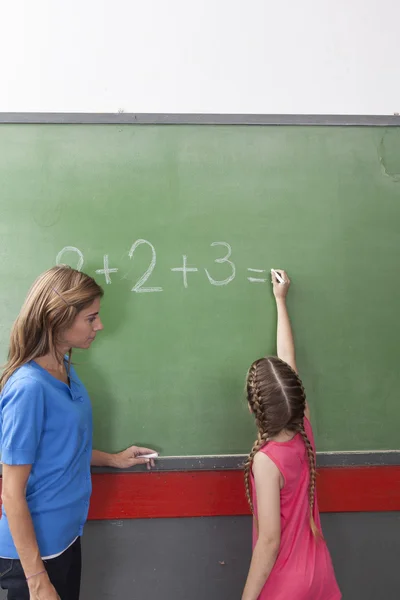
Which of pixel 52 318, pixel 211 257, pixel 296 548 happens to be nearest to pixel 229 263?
pixel 211 257

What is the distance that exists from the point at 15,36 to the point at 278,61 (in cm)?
94

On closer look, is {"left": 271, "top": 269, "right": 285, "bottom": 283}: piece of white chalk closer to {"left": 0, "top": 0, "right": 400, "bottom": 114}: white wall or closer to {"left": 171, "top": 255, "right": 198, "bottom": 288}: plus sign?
{"left": 171, "top": 255, "right": 198, "bottom": 288}: plus sign

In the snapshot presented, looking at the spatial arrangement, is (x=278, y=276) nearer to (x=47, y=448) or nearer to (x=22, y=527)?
(x=47, y=448)

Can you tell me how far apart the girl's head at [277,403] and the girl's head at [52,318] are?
1.66 ft

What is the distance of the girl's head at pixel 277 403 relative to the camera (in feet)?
3.74

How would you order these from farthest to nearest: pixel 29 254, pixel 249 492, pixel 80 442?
pixel 29 254, pixel 249 492, pixel 80 442

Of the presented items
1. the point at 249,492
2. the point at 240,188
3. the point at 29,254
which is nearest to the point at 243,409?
the point at 249,492

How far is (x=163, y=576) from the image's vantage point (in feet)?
4.83

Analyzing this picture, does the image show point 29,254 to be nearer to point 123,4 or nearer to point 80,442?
point 80,442

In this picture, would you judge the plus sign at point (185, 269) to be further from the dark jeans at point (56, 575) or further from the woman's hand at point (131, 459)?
the dark jeans at point (56, 575)

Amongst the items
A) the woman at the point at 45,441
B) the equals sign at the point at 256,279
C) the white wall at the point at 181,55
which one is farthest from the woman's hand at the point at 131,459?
the white wall at the point at 181,55

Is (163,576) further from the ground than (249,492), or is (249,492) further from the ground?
(249,492)

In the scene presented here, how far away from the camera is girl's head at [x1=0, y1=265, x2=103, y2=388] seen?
3.54 feet

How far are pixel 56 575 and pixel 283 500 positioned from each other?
0.64 meters
